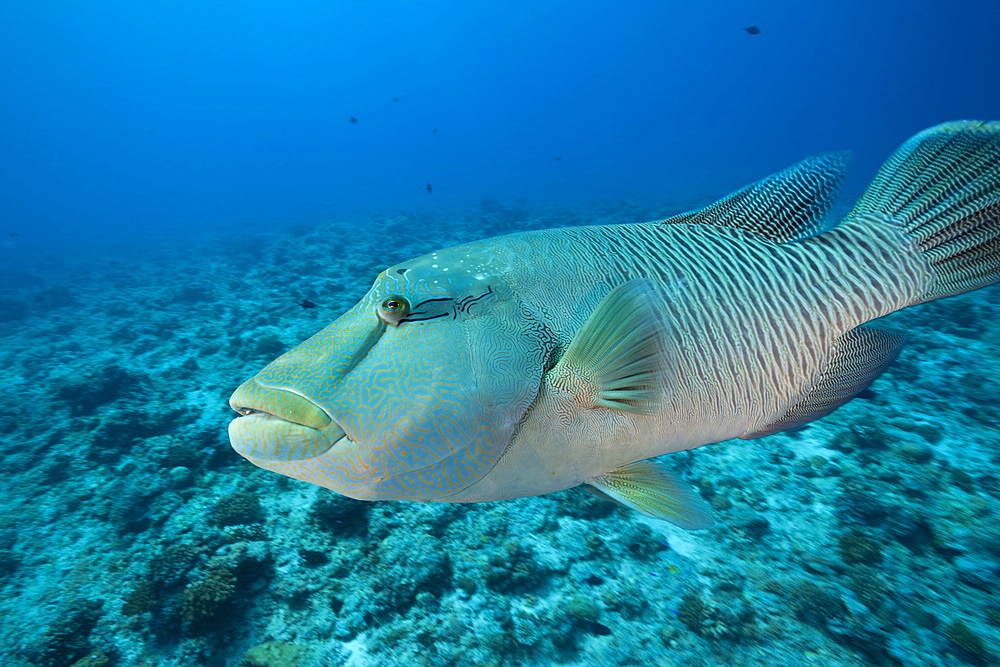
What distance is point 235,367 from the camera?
23.0 feet

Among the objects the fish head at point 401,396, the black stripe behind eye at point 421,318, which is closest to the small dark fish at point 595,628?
the fish head at point 401,396

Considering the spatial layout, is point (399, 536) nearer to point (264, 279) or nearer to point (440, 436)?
point (440, 436)

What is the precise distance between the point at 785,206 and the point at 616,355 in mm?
1245

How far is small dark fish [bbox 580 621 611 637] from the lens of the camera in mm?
2704

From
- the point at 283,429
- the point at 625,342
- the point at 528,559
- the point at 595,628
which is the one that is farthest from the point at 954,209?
the point at 528,559

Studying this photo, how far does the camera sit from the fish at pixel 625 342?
53.0 inches

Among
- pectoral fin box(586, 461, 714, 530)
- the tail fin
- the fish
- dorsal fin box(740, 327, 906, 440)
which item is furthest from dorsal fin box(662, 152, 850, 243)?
pectoral fin box(586, 461, 714, 530)

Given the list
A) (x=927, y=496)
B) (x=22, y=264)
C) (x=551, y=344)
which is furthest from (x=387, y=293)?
(x=22, y=264)

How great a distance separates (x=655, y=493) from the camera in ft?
5.84

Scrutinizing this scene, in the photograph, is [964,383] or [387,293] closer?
[387,293]

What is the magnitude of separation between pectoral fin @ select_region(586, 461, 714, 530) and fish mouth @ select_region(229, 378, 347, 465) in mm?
1040

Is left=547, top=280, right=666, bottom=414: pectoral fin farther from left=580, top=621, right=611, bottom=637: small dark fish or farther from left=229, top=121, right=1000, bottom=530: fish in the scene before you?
left=580, top=621, right=611, bottom=637: small dark fish

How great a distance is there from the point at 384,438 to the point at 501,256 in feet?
2.71

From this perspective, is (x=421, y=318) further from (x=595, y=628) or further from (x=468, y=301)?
(x=595, y=628)
